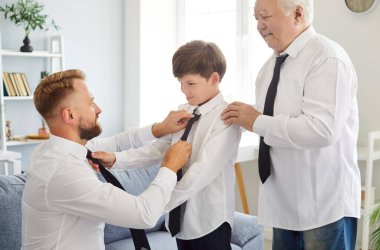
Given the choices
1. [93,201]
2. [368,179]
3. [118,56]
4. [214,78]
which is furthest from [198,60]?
[118,56]

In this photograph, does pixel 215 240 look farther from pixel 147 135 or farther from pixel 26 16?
pixel 26 16

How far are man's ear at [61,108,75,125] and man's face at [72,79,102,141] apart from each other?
2 centimetres

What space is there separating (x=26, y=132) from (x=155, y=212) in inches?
133

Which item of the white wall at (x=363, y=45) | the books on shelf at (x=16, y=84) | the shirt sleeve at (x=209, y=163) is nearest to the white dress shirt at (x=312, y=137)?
the shirt sleeve at (x=209, y=163)

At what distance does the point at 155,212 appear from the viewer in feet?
4.74

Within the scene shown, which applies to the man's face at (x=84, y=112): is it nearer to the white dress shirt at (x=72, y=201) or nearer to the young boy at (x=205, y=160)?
the white dress shirt at (x=72, y=201)

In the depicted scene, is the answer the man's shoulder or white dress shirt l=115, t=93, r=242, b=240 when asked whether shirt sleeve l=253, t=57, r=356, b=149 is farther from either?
white dress shirt l=115, t=93, r=242, b=240

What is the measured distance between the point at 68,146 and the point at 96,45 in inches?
141

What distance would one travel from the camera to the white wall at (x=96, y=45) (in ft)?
15.0

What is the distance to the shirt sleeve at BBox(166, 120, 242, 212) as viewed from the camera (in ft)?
5.08

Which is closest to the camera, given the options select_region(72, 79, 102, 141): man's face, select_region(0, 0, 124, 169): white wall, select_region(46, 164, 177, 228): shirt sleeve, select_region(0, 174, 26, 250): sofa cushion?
select_region(46, 164, 177, 228): shirt sleeve

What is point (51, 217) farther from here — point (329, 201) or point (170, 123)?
point (329, 201)

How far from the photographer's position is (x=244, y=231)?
271 centimetres

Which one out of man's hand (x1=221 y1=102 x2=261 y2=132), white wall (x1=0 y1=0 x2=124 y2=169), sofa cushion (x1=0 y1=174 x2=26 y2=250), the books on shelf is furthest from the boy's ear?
white wall (x1=0 y1=0 x2=124 y2=169)
